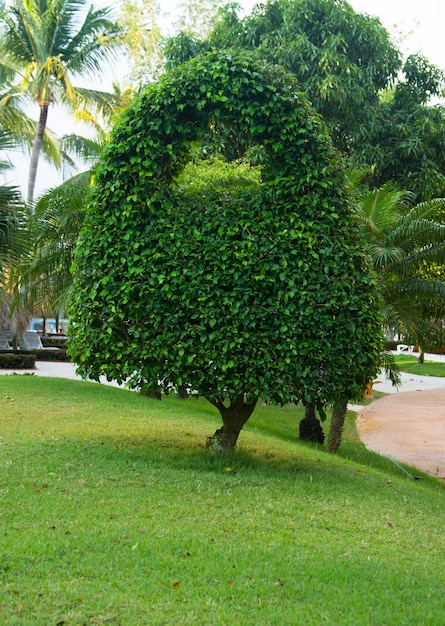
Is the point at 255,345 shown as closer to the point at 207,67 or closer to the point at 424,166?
the point at 207,67

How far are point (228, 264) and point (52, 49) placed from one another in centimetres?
1941

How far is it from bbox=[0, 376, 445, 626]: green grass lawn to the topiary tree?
958mm

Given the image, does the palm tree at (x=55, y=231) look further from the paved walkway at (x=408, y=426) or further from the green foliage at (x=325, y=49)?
the paved walkway at (x=408, y=426)

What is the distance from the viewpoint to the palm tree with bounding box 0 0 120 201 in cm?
2353

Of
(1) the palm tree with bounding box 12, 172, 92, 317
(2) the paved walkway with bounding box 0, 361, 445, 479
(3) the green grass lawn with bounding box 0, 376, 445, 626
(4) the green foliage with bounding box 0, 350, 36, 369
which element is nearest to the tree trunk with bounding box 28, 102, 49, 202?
(4) the green foliage with bounding box 0, 350, 36, 369

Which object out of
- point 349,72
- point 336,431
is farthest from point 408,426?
point 349,72

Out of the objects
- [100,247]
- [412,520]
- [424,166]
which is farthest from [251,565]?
[424,166]

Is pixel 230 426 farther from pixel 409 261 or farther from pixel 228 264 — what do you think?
pixel 409 261

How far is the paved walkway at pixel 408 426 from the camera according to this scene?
13.7m

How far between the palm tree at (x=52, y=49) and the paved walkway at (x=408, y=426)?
363 inches

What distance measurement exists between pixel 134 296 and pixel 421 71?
1509 cm

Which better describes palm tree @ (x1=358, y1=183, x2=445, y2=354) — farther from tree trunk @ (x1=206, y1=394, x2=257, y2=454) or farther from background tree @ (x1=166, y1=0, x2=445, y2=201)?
background tree @ (x1=166, y1=0, x2=445, y2=201)

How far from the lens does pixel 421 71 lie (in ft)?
64.9

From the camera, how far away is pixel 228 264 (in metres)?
7.41
